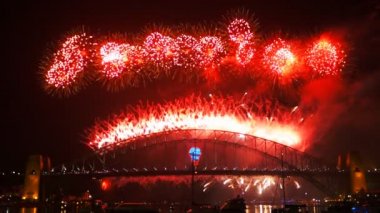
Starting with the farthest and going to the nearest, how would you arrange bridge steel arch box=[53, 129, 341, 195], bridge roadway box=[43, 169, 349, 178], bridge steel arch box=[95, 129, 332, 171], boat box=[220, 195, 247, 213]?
bridge steel arch box=[95, 129, 332, 171]
bridge steel arch box=[53, 129, 341, 195]
bridge roadway box=[43, 169, 349, 178]
boat box=[220, 195, 247, 213]

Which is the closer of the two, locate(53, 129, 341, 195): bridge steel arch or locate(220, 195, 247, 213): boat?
locate(220, 195, 247, 213): boat

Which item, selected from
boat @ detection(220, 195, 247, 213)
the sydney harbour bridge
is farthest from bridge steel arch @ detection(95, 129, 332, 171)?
boat @ detection(220, 195, 247, 213)

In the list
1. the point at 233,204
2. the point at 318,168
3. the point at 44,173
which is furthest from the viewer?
the point at 318,168

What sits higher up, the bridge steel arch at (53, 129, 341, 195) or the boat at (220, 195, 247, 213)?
the bridge steel arch at (53, 129, 341, 195)

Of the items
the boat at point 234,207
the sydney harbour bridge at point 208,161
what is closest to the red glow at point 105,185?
the sydney harbour bridge at point 208,161

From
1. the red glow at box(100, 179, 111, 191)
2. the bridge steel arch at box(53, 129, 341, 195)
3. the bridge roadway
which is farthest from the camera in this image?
the red glow at box(100, 179, 111, 191)

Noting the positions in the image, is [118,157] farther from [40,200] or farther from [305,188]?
[305,188]

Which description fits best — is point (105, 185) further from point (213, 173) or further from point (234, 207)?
point (234, 207)

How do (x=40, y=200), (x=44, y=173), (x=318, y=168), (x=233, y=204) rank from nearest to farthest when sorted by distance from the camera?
(x=233, y=204) < (x=40, y=200) < (x=44, y=173) < (x=318, y=168)

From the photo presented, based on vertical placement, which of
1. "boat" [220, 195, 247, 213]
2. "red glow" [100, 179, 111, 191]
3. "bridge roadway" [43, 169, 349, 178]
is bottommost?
"boat" [220, 195, 247, 213]

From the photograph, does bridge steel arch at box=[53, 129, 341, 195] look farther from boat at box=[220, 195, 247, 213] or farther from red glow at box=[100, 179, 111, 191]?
boat at box=[220, 195, 247, 213]

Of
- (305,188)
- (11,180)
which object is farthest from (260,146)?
(11,180)
